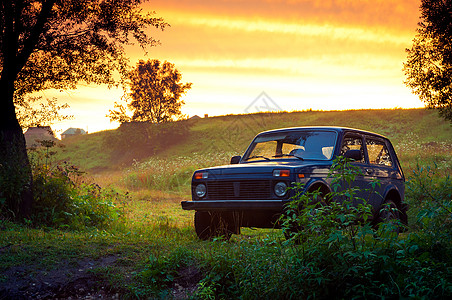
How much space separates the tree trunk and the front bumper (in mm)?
4049

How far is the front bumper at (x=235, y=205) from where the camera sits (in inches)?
265

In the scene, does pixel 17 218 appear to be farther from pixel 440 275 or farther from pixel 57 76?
pixel 440 275

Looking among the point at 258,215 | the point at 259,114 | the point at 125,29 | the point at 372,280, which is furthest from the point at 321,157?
the point at 259,114

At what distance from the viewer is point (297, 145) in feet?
26.9

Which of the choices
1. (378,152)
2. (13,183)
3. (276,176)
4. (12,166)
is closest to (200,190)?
(276,176)

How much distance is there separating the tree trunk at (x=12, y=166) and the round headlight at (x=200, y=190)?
405 cm

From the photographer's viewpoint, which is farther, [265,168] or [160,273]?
[265,168]

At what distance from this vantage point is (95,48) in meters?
12.1

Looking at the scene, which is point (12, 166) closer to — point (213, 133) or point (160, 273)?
point (160, 273)

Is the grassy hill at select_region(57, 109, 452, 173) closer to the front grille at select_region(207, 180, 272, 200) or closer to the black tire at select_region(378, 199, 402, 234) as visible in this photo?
the black tire at select_region(378, 199, 402, 234)

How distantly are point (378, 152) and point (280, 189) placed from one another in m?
3.36

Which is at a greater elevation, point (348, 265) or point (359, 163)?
point (359, 163)

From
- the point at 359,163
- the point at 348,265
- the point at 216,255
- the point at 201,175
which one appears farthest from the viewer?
the point at 359,163

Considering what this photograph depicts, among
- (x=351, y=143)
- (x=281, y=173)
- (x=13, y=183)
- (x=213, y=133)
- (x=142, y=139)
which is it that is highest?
(x=213, y=133)
